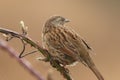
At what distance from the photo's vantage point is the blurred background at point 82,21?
8.67m

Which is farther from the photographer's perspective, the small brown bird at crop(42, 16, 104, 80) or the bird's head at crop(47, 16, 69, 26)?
the bird's head at crop(47, 16, 69, 26)

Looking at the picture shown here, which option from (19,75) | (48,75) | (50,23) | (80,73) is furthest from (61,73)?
(80,73)

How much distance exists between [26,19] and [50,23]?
344 inches

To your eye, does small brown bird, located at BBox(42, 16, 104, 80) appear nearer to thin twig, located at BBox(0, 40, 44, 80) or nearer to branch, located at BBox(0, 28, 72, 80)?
branch, located at BBox(0, 28, 72, 80)

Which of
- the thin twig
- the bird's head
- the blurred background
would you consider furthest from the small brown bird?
the blurred background

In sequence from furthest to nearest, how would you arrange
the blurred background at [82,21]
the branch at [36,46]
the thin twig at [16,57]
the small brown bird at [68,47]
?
1. the blurred background at [82,21]
2. the small brown bird at [68,47]
3. the branch at [36,46]
4. the thin twig at [16,57]

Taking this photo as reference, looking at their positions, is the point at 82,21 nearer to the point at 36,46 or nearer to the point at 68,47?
the point at 68,47

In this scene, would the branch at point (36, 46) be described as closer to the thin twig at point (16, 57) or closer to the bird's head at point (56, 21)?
the thin twig at point (16, 57)

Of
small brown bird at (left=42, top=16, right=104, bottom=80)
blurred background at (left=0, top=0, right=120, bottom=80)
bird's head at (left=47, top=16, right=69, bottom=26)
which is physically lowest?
blurred background at (left=0, top=0, right=120, bottom=80)

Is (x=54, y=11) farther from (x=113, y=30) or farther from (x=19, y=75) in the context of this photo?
(x=19, y=75)

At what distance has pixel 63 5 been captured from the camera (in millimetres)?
12555

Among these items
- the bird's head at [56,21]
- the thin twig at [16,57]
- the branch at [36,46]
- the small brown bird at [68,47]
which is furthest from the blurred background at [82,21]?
the thin twig at [16,57]

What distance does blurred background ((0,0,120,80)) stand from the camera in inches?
341

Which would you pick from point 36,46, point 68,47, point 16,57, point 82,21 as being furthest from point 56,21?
point 82,21
